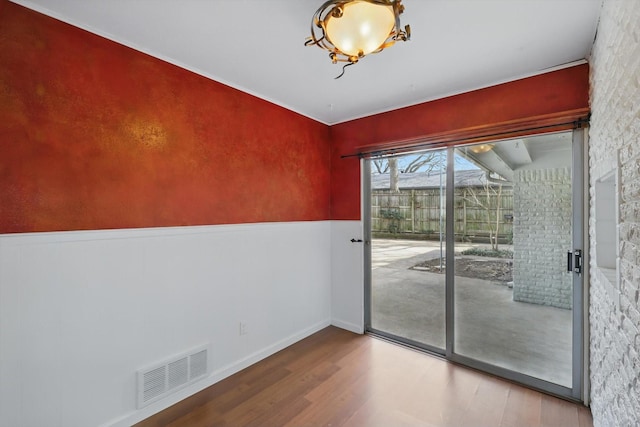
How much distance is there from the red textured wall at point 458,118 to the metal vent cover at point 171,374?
212 cm

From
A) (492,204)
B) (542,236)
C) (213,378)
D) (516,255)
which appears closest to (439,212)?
→ (492,204)

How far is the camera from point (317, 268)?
3.57 meters

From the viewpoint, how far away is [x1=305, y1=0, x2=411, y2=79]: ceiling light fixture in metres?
1.37

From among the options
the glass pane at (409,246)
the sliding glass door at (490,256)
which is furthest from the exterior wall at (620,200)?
the glass pane at (409,246)

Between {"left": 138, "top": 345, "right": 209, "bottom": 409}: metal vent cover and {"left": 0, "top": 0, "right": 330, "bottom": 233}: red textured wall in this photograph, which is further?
{"left": 138, "top": 345, "right": 209, "bottom": 409}: metal vent cover

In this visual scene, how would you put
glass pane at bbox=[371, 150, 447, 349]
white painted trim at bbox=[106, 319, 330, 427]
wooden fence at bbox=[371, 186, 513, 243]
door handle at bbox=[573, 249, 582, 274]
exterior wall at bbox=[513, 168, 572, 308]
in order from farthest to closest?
glass pane at bbox=[371, 150, 447, 349], wooden fence at bbox=[371, 186, 513, 243], exterior wall at bbox=[513, 168, 572, 308], door handle at bbox=[573, 249, 582, 274], white painted trim at bbox=[106, 319, 330, 427]

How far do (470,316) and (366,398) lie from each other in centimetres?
129

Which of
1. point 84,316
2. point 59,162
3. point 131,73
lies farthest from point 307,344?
point 131,73

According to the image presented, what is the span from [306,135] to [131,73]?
1.82m

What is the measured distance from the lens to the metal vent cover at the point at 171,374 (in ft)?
6.71

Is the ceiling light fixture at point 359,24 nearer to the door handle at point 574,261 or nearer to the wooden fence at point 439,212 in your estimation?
the wooden fence at point 439,212

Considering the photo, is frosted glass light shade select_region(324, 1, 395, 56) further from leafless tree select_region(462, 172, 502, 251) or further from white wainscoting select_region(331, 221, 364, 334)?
white wainscoting select_region(331, 221, 364, 334)

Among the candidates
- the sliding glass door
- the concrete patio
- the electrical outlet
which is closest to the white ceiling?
the sliding glass door

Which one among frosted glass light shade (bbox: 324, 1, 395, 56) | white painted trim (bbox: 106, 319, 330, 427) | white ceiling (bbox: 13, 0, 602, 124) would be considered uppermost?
white ceiling (bbox: 13, 0, 602, 124)
